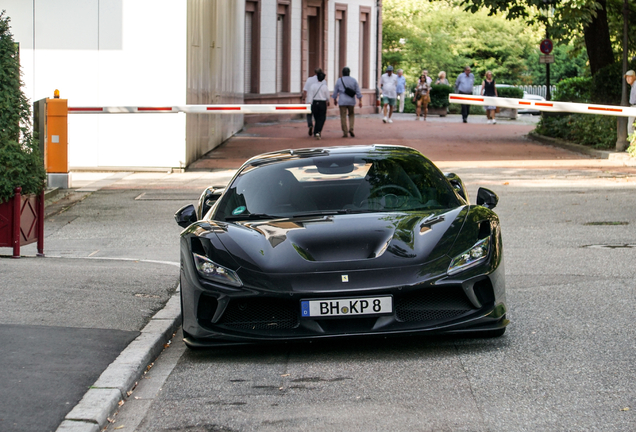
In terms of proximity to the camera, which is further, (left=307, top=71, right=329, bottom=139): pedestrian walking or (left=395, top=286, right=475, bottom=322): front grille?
(left=307, top=71, right=329, bottom=139): pedestrian walking

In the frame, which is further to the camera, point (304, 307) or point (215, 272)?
point (215, 272)

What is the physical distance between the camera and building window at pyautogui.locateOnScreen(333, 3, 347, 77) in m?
39.7

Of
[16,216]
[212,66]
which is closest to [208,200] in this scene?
[16,216]

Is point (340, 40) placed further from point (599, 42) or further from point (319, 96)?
point (599, 42)

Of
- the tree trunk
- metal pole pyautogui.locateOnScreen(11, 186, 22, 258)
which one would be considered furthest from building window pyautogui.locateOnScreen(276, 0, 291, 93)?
metal pole pyautogui.locateOnScreen(11, 186, 22, 258)

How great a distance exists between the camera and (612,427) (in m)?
4.32

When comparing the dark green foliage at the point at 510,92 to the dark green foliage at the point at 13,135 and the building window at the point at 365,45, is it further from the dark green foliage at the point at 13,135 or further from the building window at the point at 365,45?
the dark green foliage at the point at 13,135

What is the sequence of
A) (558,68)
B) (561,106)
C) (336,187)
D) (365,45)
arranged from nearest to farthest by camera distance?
(336,187) → (561,106) → (365,45) → (558,68)

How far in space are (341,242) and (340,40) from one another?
35292mm

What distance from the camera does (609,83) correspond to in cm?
2298

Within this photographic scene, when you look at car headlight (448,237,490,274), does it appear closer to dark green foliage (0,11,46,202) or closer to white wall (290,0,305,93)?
dark green foliage (0,11,46,202)

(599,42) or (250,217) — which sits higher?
(599,42)

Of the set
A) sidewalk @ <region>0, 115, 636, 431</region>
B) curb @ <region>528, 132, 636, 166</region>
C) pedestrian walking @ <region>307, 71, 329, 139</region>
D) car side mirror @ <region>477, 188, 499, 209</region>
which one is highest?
pedestrian walking @ <region>307, 71, 329, 139</region>

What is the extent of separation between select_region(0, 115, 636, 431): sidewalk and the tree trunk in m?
2.50
